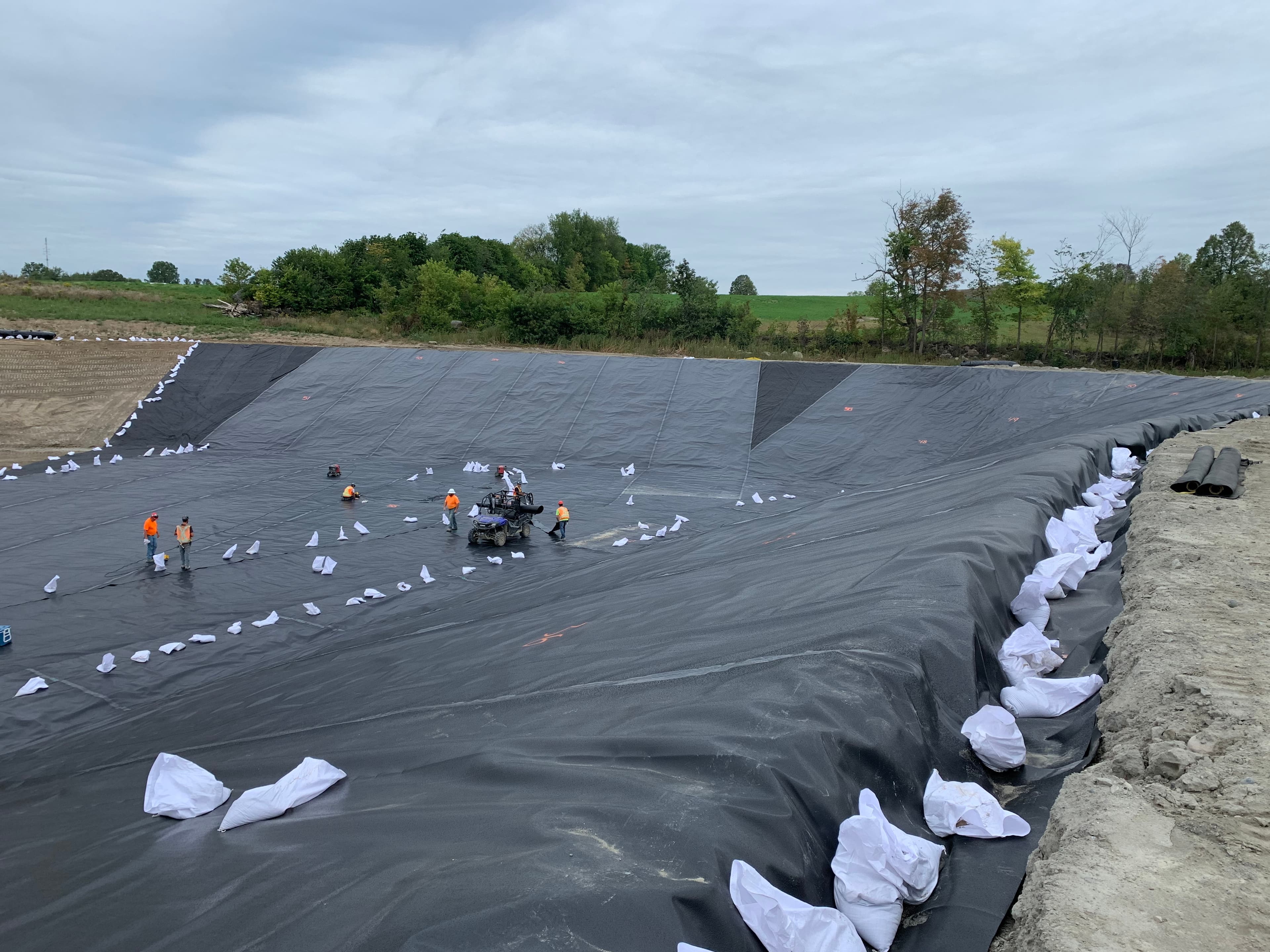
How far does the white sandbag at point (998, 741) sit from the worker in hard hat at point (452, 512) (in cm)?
1070

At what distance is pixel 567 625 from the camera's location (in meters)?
7.56

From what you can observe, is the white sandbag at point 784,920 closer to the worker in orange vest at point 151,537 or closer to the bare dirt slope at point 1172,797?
the bare dirt slope at point 1172,797

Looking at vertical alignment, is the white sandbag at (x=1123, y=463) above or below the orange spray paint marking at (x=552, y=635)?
above

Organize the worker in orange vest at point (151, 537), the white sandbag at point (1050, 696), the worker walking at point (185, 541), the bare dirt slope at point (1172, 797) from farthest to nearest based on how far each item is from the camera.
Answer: the worker in orange vest at point (151, 537)
the worker walking at point (185, 541)
the white sandbag at point (1050, 696)
the bare dirt slope at point (1172, 797)

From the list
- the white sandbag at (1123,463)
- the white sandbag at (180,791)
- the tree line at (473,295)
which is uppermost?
the tree line at (473,295)

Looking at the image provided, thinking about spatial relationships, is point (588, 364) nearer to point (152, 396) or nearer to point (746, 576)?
point (152, 396)

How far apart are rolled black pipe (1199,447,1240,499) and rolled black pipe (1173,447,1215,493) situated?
0.06 meters

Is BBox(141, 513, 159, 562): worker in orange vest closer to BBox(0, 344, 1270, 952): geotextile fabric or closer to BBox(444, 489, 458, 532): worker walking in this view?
BBox(0, 344, 1270, 952): geotextile fabric

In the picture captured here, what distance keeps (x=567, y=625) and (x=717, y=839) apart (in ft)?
15.2

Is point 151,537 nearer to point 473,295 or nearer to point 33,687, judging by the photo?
point 33,687

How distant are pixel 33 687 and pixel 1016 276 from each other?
38.8 m

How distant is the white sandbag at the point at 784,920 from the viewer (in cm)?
283

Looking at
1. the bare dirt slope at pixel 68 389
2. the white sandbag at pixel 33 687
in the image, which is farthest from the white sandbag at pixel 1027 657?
the bare dirt slope at pixel 68 389

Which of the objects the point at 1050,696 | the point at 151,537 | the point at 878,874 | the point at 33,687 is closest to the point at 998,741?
the point at 1050,696
